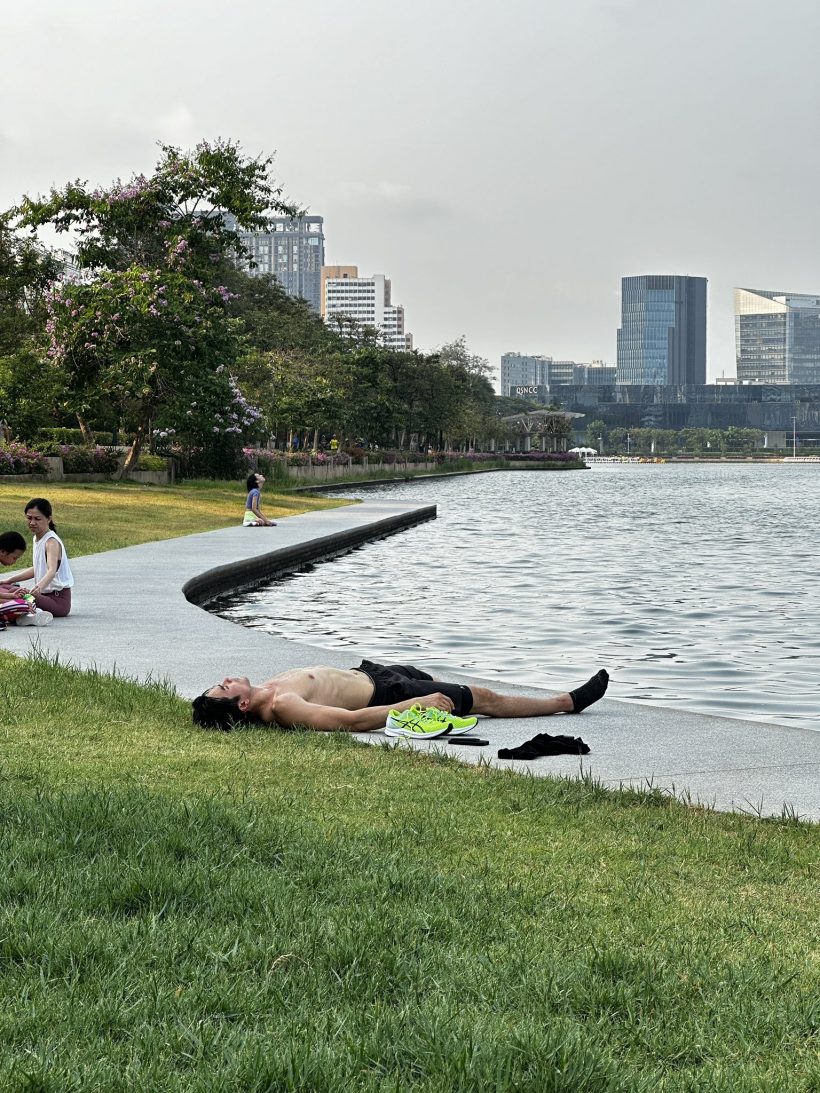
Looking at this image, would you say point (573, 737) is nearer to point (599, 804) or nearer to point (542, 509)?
point (599, 804)

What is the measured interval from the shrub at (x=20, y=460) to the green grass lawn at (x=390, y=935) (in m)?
37.2

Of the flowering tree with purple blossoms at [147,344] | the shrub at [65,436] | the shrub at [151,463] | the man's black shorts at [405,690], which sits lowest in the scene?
the man's black shorts at [405,690]

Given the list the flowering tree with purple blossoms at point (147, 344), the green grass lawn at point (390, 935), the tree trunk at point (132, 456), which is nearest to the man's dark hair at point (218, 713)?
the green grass lawn at point (390, 935)

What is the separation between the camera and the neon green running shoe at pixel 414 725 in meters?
7.86

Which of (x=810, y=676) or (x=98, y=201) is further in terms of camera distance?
(x=98, y=201)

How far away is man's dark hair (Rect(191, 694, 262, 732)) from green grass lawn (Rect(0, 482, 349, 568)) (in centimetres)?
1144

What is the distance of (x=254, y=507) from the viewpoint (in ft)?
92.6

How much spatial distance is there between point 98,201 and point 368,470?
34.5 metres

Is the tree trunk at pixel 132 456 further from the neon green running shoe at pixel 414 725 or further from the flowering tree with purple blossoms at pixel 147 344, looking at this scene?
the neon green running shoe at pixel 414 725

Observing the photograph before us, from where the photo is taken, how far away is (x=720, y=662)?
1320cm

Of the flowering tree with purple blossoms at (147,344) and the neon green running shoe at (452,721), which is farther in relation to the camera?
the flowering tree with purple blossoms at (147,344)

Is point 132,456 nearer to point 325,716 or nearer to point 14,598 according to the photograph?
point 14,598

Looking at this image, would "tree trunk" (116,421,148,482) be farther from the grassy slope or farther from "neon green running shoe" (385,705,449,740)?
the grassy slope

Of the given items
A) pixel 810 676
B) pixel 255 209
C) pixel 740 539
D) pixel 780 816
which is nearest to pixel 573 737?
pixel 780 816
